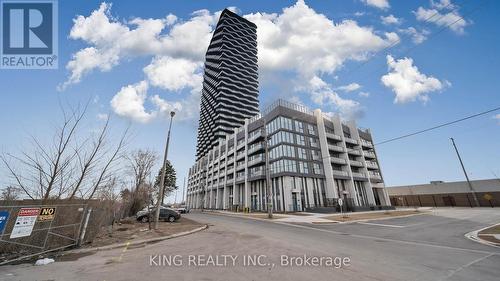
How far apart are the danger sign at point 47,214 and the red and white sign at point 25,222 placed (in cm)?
24

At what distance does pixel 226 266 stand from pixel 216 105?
308ft

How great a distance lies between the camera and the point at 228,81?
331 ft

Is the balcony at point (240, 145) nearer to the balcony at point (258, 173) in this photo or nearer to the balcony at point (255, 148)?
the balcony at point (255, 148)

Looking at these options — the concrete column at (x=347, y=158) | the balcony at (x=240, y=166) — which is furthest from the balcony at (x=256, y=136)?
the concrete column at (x=347, y=158)

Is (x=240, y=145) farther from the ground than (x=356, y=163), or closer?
farther from the ground

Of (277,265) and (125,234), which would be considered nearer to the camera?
(277,265)

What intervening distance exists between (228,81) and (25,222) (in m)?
98.3

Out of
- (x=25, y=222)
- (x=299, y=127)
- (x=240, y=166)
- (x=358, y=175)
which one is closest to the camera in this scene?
(x=25, y=222)

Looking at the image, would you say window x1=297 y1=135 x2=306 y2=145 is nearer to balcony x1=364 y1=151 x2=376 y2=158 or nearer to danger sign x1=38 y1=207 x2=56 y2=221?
balcony x1=364 y1=151 x2=376 y2=158

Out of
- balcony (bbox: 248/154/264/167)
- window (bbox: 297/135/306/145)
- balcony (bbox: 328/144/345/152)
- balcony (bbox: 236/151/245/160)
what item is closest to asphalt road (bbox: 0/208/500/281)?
window (bbox: 297/135/306/145)

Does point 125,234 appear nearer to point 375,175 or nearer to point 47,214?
point 47,214

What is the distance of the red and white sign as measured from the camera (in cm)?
724

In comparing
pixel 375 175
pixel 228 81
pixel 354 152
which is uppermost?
pixel 228 81

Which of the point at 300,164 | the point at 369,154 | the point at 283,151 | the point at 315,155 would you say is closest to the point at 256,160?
the point at 283,151
